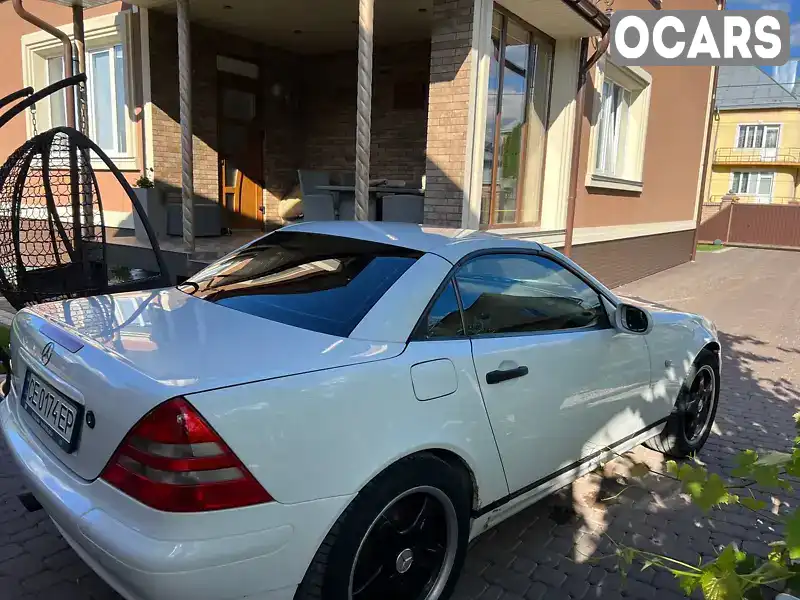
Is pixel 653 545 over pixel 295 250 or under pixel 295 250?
under

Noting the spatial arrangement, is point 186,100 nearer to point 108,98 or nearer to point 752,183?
point 108,98

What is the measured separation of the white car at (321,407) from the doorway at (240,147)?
824 cm

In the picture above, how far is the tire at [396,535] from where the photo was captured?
1916mm

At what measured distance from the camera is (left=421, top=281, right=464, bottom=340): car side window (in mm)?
2367

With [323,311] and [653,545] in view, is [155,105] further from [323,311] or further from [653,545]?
[653,545]

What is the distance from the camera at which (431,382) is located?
7.28ft

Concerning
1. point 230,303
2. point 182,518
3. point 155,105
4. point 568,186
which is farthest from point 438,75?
point 182,518

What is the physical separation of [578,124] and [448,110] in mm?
3360

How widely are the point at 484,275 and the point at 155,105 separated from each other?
26.3 feet

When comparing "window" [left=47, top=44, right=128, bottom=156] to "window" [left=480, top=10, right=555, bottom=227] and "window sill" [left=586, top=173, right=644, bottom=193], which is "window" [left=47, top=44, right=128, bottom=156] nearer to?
"window" [left=480, top=10, right=555, bottom=227]

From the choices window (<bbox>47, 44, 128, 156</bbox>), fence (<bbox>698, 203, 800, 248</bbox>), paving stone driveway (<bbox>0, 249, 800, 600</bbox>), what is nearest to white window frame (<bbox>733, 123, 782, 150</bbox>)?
fence (<bbox>698, 203, 800, 248</bbox>)

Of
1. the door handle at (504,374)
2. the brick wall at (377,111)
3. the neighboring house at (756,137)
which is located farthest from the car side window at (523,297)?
the neighboring house at (756,137)

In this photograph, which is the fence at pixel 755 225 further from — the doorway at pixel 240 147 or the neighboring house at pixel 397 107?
the doorway at pixel 240 147

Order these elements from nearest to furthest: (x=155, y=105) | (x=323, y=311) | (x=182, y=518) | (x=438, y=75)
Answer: (x=182, y=518) < (x=323, y=311) < (x=438, y=75) < (x=155, y=105)
